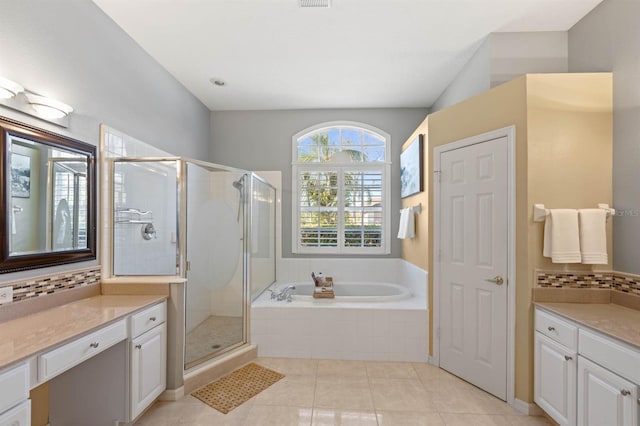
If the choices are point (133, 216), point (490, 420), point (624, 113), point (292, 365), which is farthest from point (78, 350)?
point (624, 113)

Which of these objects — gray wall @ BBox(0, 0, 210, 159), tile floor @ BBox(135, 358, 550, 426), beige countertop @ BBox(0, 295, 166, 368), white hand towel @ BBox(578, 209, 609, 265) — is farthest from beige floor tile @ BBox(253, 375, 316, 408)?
gray wall @ BBox(0, 0, 210, 159)

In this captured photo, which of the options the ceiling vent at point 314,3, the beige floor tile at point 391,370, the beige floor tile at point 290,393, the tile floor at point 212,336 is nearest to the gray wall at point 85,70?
the tile floor at point 212,336

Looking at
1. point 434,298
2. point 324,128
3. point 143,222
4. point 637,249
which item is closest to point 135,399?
point 143,222

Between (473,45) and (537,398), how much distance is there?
2871 millimetres

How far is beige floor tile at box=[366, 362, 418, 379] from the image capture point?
2631 millimetres

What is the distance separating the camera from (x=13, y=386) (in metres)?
1.16

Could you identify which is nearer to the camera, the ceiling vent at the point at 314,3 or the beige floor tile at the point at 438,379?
the ceiling vent at the point at 314,3

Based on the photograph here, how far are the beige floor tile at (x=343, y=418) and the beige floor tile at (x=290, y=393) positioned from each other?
0.14 m

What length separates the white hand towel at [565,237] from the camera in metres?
2.00

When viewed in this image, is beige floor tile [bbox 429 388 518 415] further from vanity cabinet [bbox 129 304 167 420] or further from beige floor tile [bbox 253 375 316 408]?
vanity cabinet [bbox 129 304 167 420]

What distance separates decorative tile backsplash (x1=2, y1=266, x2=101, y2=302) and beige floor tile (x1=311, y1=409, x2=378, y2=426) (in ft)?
6.15

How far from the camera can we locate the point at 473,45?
2.68 m

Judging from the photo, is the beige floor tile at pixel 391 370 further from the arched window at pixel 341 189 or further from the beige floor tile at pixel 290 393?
the arched window at pixel 341 189

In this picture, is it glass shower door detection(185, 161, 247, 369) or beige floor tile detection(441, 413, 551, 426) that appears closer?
beige floor tile detection(441, 413, 551, 426)
